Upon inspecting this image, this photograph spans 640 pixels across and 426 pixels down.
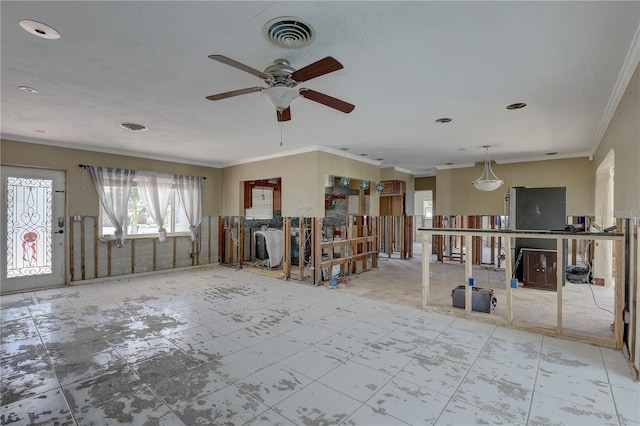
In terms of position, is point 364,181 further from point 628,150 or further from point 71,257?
point 71,257

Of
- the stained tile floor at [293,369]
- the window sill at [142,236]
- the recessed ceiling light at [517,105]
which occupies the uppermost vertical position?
the recessed ceiling light at [517,105]

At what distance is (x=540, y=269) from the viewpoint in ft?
18.8

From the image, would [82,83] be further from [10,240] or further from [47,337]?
[10,240]

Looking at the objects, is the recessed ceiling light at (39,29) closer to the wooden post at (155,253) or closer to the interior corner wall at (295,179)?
the interior corner wall at (295,179)

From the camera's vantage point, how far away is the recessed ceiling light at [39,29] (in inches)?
81.4

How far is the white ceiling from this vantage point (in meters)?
1.96

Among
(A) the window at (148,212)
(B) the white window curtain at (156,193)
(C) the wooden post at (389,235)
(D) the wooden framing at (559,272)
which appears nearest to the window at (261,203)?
(A) the window at (148,212)

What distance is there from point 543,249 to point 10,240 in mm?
9610

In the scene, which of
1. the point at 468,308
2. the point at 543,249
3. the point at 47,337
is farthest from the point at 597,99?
the point at 47,337

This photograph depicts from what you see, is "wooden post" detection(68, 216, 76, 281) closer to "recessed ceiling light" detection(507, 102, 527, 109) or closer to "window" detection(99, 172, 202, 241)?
"window" detection(99, 172, 202, 241)

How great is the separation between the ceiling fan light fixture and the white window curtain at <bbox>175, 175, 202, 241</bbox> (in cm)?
575

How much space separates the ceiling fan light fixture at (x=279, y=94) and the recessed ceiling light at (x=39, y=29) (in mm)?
1509

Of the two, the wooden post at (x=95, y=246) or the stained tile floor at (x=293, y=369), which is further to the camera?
the wooden post at (x=95, y=246)

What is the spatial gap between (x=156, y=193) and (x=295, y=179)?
326 centimetres
